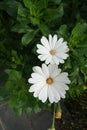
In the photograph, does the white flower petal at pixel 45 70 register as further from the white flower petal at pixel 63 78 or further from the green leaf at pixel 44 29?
the green leaf at pixel 44 29

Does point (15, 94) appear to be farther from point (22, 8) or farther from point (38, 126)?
point (38, 126)

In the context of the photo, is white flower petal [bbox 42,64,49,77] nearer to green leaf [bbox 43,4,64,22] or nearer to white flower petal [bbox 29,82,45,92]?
white flower petal [bbox 29,82,45,92]

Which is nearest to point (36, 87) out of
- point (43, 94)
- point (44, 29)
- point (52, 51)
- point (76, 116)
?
point (43, 94)

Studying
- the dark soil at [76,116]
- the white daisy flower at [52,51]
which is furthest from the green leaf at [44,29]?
the dark soil at [76,116]

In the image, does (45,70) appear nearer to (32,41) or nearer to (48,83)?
(48,83)

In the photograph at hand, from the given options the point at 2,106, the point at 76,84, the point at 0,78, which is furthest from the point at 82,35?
the point at 2,106

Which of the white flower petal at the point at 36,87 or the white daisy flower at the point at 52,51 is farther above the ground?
the white daisy flower at the point at 52,51
